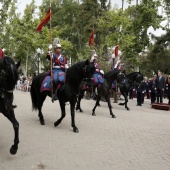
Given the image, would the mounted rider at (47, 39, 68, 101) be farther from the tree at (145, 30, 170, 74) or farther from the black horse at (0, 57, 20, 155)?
the tree at (145, 30, 170, 74)

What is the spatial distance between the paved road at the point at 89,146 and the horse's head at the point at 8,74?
1514mm

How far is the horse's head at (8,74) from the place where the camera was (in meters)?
5.72

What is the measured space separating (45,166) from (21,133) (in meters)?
3.06

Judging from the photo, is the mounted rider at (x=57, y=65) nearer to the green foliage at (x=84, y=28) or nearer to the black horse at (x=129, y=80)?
the black horse at (x=129, y=80)

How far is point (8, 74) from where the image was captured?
575cm

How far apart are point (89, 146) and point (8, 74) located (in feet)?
8.95

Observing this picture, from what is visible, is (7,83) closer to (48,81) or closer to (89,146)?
(89,146)

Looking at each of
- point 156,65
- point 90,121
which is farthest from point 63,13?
point 90,121

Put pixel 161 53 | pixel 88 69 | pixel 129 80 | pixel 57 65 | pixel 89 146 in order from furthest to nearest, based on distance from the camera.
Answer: pixel 161 53
pixel 129 80
pixel 57 65
pixel 88 69
pixel 89 146

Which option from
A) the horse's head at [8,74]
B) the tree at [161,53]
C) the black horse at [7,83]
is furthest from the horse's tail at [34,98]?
the tree at [161,53]

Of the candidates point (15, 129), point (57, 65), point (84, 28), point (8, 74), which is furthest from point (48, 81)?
point (84, 28)

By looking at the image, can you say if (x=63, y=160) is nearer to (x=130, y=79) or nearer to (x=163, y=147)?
(x=163, y=147)

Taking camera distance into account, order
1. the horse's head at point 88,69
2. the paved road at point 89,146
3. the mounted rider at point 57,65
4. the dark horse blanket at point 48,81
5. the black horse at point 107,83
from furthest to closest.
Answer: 1. the black horse at point 107,83
2. the mounted rider at point 57,65
3. the dark horse blanket at point 48,81
4. the horse's head at point 88,69
5. the paved road at point 89,146

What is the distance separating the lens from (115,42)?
2727 cm
